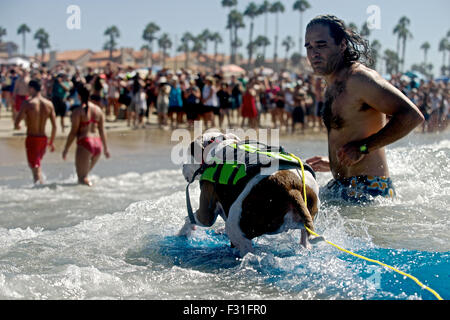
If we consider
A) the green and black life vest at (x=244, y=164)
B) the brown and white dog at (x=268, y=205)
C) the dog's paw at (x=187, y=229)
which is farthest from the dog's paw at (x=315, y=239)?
the dog's paw at (x=187, y=229)

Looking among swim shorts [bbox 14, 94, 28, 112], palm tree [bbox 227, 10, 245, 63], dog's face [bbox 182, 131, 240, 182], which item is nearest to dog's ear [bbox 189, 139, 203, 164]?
dog's face [bbox 182, 131, 240, 182]

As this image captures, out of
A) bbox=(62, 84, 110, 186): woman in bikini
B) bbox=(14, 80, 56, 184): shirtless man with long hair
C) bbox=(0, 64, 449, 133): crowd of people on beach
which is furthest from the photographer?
bbox=(0, 64, 449, 133): crowd of people on beach

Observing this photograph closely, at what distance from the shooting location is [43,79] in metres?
19.8

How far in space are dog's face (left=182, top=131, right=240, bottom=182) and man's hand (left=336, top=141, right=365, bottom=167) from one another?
0.79 m

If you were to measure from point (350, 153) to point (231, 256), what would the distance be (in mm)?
1180

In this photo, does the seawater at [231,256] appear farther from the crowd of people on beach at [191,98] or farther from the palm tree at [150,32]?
the palm tree at [150,32]

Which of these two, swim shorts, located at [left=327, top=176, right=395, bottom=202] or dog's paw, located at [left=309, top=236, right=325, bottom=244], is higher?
swim shorts, located at [left=327, top=176, right=395, bottom=202]

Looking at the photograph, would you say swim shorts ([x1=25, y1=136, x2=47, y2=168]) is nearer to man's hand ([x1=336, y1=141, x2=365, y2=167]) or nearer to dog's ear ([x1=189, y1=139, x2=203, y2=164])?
dog's ear ([x1=189, y1=139, x2=203, y2=164])

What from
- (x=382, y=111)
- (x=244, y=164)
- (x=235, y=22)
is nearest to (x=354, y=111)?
(x=382, y=111)

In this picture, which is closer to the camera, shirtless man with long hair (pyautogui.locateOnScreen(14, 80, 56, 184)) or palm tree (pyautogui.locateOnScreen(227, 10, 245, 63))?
shirtless man with long hair (pyautogui.locateOnScreen(14, 80, 56, 184))

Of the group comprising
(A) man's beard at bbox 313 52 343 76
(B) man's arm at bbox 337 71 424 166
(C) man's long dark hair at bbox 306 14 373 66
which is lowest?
(B) man's arm at bbox 337 71 424 166

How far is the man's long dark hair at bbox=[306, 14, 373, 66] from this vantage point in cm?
418

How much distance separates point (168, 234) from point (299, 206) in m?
1.77
